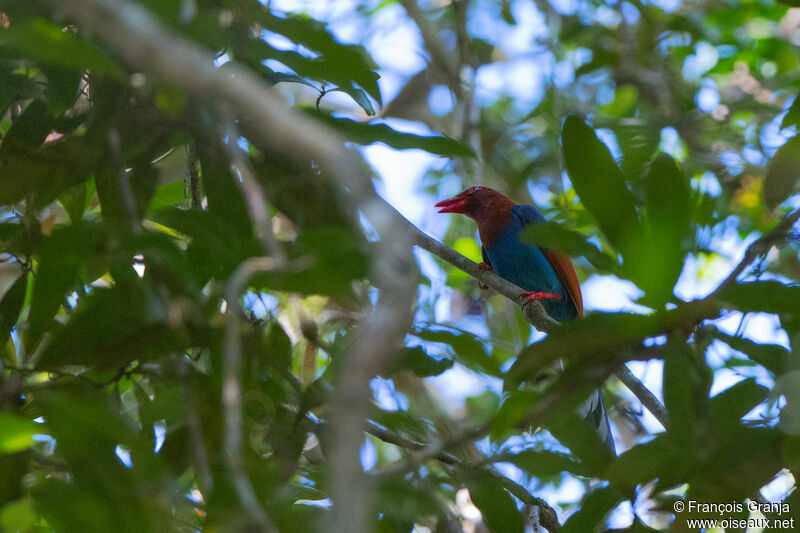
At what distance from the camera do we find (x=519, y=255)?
13.1 ft

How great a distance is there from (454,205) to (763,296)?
2.97 meters

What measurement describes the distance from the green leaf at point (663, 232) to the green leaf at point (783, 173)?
586 millimetres

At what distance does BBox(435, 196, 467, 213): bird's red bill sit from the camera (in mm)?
4293

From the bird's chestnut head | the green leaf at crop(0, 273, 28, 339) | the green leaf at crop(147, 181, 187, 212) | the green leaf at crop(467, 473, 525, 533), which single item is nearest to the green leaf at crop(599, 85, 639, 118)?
the bird's chestnut head

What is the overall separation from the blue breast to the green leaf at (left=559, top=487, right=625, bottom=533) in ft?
7.46

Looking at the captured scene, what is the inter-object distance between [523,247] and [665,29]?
2.18m

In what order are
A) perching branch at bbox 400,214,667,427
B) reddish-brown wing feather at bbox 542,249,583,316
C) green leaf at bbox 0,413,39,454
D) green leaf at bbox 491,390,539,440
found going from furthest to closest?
reddish-brown wing feather at bbox 542,249,583,316, perching branch at bbox 400,214,667,427, green leaf at bbox 491,390,539,440, green leaf at bbox 0,413,39,454

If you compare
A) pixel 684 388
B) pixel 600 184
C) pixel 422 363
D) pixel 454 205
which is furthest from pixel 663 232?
pixel 454 205

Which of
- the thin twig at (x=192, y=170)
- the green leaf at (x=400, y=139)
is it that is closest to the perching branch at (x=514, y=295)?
the green leaf at (x=400, y=139)

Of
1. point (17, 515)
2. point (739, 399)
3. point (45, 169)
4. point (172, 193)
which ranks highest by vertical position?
point (739, 399)

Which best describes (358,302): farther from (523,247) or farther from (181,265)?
(523,247)

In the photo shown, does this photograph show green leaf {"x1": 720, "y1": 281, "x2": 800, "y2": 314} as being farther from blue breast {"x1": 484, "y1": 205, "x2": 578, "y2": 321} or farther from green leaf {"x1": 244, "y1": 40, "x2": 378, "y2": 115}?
blue breast {"x1": 484, "y1": 205, "x2": 578, "y2": 321}

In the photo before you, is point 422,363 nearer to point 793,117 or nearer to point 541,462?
point 541,462

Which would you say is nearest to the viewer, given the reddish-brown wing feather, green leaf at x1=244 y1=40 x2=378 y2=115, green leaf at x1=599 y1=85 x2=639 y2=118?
green leaf at x1=244 y1=40 x2=378 y2=115
